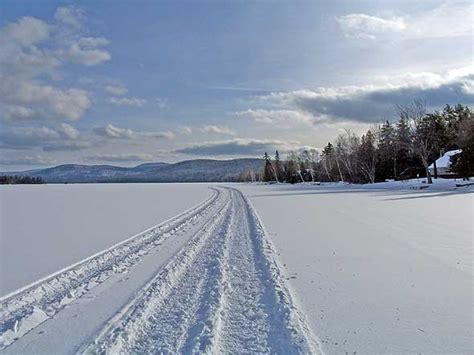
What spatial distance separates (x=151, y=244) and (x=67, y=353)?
6220 mm

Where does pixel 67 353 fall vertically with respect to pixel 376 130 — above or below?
below

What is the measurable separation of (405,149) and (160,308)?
5617cm

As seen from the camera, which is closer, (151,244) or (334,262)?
(334,262)

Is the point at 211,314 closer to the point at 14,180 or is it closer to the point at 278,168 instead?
the point at 278,168

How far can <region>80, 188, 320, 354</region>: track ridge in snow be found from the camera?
405cm

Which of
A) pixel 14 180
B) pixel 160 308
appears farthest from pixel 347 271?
pixel 14 180

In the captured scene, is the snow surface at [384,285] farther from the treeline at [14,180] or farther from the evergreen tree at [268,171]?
the treeline at [14,180]

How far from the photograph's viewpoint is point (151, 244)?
402 inches

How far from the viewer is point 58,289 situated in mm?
6293

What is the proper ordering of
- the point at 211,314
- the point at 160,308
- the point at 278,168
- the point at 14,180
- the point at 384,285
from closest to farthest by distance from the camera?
the point at 211,314
the point at 160,308
the point at 384,285
the point at 278,168
the point at 14,180

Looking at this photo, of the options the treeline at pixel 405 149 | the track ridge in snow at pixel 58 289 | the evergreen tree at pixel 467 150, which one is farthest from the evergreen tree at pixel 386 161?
the track ridge in snow at pixel 58 289

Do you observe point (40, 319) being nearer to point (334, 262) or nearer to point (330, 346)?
point (330, 346)

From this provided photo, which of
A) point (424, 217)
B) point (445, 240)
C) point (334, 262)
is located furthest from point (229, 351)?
point (424, 217)

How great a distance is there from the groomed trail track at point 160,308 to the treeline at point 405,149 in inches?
1542
